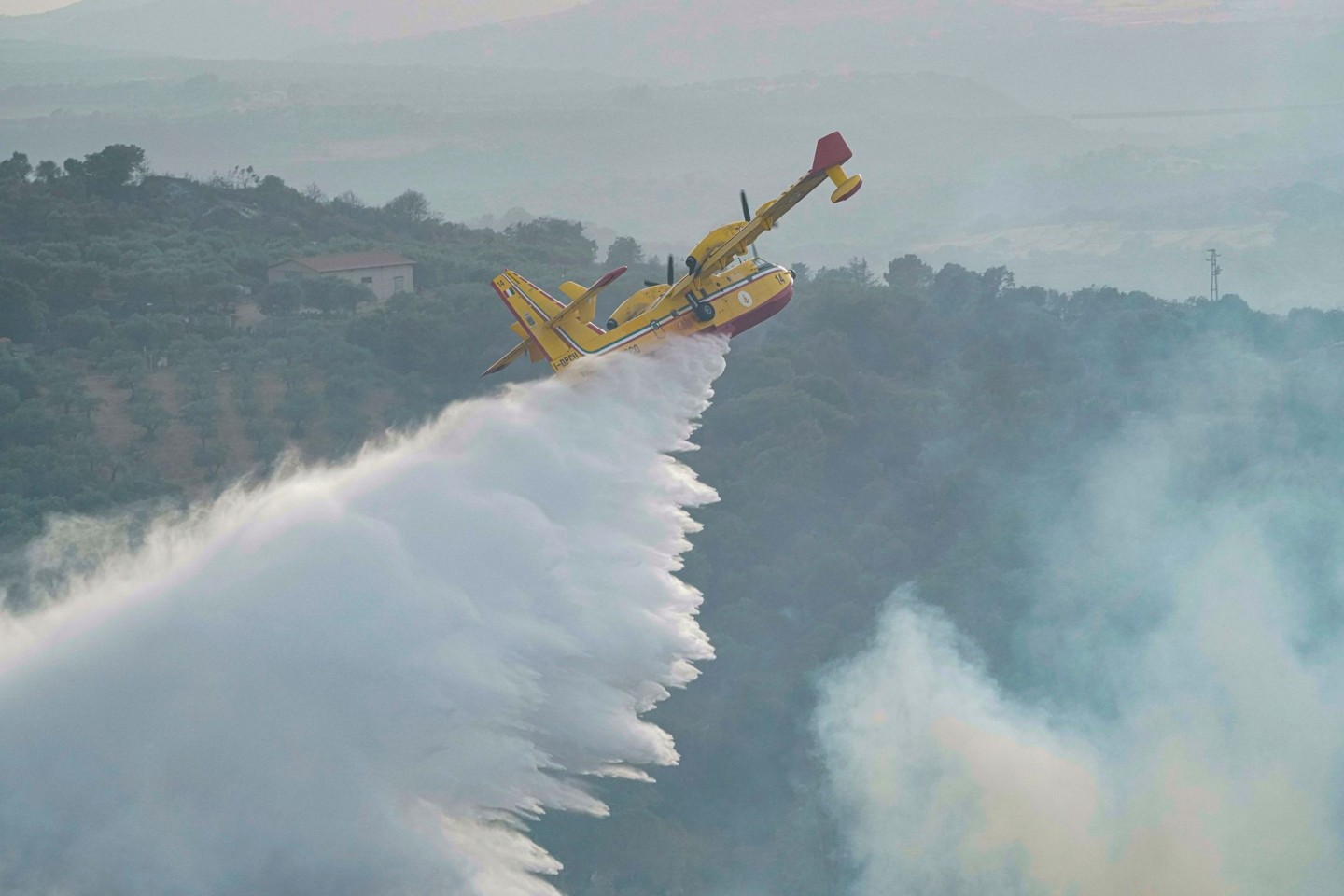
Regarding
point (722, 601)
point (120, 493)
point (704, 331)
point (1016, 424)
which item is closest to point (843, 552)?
point (722, 601)

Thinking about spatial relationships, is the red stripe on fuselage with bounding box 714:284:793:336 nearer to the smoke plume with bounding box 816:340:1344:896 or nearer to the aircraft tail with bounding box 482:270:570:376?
the aircraft tail with bounding box 482:270:570:376

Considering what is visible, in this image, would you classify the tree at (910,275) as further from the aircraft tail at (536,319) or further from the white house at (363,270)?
the aircraft tail at (536,319)

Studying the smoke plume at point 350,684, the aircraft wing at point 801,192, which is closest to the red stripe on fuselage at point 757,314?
the aircraft wing at point 801,192

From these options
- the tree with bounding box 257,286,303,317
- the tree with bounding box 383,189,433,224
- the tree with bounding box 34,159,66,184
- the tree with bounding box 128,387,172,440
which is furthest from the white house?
the tree with bounding box 383,189,433,224

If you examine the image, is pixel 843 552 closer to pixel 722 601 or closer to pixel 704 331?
pixel 722 601

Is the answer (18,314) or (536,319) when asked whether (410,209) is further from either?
(536,319)

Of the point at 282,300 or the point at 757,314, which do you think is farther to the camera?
the point at 282,300

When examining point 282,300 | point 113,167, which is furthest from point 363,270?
point 113,167
